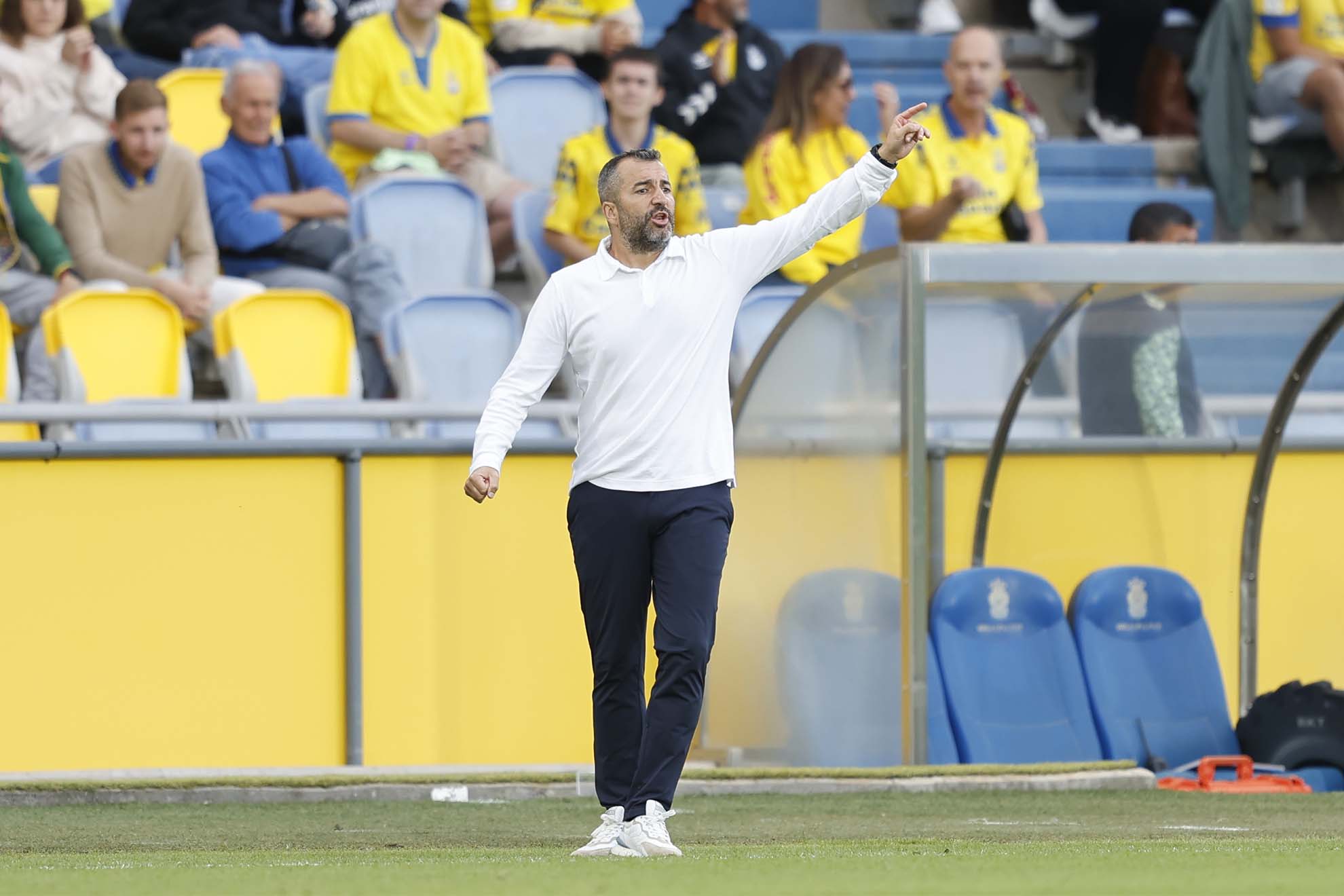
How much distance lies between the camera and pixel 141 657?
9.41 metres

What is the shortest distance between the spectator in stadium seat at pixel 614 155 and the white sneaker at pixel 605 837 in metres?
5.61

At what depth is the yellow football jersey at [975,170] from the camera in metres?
12.3

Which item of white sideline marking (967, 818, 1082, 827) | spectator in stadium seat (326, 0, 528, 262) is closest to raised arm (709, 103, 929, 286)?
white sideline marking (967, 818, 1082, 827)

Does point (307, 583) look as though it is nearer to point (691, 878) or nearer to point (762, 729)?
point (762, 729)

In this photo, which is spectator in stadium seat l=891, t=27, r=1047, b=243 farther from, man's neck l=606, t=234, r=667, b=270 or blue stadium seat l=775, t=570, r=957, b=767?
man's neck l=606, t=234, r=667, b=270

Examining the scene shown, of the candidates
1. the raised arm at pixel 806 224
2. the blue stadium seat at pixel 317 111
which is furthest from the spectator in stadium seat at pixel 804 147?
the raised arm at pixel 806 224

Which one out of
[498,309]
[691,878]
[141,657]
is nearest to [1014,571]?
[498,309]

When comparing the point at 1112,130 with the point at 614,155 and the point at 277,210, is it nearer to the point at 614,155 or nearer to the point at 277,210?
the point at 614,155

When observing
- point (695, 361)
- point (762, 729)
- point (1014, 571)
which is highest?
point (695, 361)

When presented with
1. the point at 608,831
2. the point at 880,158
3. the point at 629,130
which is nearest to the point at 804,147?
the point at 629,130

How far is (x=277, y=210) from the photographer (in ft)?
38.8

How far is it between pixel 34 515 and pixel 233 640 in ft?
3.03

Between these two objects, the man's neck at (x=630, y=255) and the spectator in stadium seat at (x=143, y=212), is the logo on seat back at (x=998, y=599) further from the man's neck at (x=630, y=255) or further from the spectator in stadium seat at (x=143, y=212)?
the spectator in stadium seat at (x=143, y=212)

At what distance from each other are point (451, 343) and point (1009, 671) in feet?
10.2
